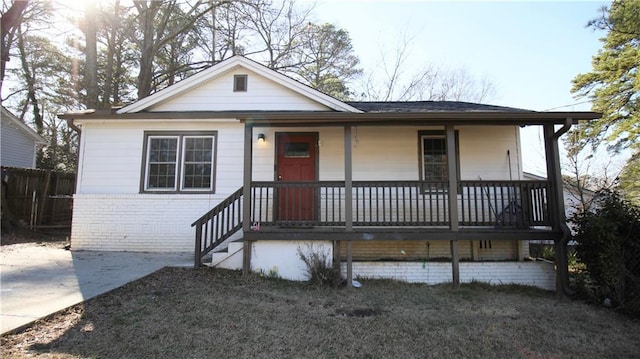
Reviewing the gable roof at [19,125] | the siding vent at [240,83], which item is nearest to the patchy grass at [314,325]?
the siding vent at [240,83]

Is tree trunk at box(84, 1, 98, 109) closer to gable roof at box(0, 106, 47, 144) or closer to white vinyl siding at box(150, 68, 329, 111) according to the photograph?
gable roof at box(0, 106, 47, 144)

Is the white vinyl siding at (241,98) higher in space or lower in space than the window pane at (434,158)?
higher

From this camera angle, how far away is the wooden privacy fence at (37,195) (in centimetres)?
1084

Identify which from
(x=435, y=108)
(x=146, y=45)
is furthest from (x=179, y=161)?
(x=146, y=45)

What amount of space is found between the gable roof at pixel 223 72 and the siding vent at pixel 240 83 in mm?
267

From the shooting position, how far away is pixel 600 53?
14289 millimetres

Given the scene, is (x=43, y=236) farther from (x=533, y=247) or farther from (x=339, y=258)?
(x=533, y=247)

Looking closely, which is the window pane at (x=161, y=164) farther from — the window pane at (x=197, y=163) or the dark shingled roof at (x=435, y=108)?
the dark shingled roof at (x=435, y=108)

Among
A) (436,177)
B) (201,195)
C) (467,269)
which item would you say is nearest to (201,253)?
(201,195)

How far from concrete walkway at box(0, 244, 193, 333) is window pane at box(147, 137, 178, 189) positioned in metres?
1.73

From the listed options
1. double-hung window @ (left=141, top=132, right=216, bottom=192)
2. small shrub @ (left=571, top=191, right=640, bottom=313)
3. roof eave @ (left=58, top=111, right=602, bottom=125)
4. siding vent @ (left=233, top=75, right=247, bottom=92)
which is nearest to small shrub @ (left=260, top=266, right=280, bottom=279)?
roof eave @ (left=58, top=111, right=602, bottom=125)

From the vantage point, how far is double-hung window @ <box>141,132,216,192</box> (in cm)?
824

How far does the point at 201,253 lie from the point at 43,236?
7494mm

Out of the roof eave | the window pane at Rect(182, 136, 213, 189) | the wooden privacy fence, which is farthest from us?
the wooden privacy fence
